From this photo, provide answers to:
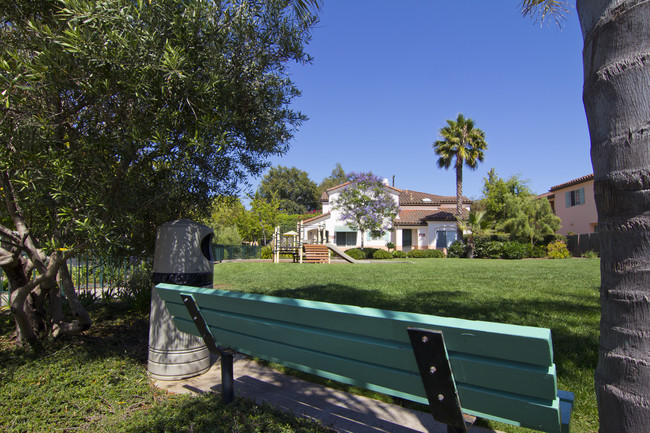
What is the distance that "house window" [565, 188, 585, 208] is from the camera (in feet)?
105

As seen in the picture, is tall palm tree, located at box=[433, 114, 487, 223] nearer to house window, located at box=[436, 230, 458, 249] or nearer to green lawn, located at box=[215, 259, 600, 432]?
house window, located at box=[436, 230, 458, 249]

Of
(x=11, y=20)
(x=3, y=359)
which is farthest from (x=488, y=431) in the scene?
(x=11, y=20)

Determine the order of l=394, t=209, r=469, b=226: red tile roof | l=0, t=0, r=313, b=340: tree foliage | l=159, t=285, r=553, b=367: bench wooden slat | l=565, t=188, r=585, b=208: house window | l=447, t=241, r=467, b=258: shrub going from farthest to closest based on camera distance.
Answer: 1. l=394, t=209, r=469, b=226: red tile roof
2. l=565, t=188, r=585, b=208: house window
3. l=447, t=241, r=467, b=258: shrub
4. l=0, t=0, r=313, b=340: tree foliage
5. l=159, t=285, r=553, b=367: bench wooden slat

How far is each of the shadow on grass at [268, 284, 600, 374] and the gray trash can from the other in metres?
3.39

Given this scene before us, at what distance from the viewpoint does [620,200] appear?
156cm

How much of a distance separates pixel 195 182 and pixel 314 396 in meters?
2.71

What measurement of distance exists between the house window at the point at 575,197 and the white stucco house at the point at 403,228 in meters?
8.47

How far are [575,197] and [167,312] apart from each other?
37468 mm

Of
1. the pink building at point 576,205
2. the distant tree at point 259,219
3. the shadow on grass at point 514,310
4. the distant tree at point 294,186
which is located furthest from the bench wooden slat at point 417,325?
the distant tree at point 294,186

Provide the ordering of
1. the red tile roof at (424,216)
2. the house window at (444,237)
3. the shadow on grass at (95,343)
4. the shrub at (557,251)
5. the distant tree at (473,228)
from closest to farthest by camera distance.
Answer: the shadow on grass at (95,343) → the shrub at (557,251) → the distant tree at (473,228) → the house window at (444,237) → the red tile roof at (424,216)

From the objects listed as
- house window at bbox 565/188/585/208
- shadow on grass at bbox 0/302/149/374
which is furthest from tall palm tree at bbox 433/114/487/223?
shadow on grass at bbox 0/302/149/374

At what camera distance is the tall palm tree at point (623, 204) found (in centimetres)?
149

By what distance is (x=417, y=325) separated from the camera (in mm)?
1656

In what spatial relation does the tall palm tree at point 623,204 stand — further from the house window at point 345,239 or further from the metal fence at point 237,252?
the house window at point 345,239
